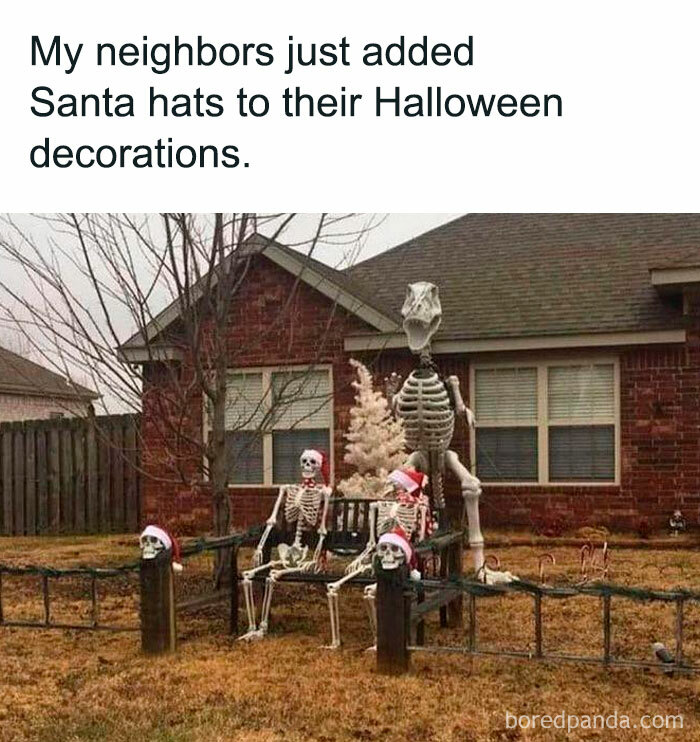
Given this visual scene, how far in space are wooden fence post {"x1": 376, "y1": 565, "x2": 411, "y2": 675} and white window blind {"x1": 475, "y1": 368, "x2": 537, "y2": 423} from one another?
226 inches

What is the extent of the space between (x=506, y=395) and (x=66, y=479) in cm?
578

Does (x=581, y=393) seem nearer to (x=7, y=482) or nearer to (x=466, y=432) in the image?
(x=466, y=432)

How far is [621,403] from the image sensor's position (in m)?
9.70

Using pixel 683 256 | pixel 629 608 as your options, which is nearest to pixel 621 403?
pixel 683 256

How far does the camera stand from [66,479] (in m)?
12.4

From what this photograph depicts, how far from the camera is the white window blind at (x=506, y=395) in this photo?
10062 millimetres

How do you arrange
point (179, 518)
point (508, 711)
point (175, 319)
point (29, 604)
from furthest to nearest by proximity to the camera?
1. point (179, 518)
2. point (175, 319)
3. point (29, 604)
4. point (508, 711)

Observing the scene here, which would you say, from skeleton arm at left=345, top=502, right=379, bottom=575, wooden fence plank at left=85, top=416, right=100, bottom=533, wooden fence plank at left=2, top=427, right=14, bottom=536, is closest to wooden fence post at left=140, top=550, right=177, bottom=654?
skeleton arm at left=345, top=502, right=379, bottom=575

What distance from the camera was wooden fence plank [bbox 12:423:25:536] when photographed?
1265 centimetres

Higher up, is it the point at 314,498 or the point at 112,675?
the point at 314,498

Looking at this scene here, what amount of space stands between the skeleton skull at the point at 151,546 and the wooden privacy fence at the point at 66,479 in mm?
6798
